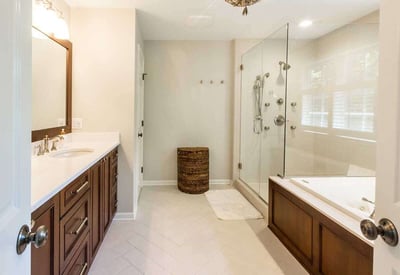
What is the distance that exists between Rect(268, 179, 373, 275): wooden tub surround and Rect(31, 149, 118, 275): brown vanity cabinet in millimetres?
1590

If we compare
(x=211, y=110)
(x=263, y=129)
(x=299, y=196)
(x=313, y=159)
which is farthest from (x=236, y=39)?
(x=299, y=196)

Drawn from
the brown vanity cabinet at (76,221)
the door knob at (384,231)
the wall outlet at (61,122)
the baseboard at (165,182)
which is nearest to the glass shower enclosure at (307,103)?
the baseboard at (165,182)

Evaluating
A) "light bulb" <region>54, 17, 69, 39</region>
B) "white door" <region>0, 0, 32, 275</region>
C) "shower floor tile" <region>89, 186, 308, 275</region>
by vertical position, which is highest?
"light bulb" <region>54, 17, 69, 39</region>

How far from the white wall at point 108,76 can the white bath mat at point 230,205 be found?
108 centimetres

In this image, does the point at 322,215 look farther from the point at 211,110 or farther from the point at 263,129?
the point at 211,110

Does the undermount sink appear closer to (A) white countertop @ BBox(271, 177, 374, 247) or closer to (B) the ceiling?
(B) the ceiling

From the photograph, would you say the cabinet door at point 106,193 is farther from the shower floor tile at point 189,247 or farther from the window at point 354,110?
the window at point 354,110

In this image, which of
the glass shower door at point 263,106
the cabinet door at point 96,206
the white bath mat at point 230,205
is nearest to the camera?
the cabinet door at point 96,206

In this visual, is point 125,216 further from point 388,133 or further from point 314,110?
point 314,110

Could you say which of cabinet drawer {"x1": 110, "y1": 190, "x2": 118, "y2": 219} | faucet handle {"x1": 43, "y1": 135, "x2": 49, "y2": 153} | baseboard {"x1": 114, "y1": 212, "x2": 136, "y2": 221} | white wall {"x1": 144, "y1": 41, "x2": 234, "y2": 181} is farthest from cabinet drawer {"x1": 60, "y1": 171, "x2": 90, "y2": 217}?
white wall {"x1": 144, "y1": 41, "x2": 234, "y2": 181}

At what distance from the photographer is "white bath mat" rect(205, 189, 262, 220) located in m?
3.09

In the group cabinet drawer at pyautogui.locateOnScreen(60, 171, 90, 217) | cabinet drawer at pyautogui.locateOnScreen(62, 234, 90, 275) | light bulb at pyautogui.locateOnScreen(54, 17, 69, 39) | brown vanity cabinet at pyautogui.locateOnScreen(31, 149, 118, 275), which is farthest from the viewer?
light bulb at pyautogui.locateOnScreen(54, 17, 69, 39)

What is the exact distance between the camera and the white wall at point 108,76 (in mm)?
2917

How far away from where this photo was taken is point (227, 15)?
325 centimetres
